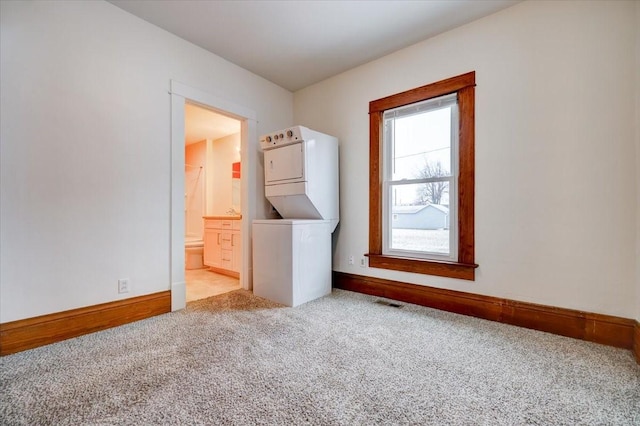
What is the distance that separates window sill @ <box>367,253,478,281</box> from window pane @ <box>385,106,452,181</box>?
847 millimetres

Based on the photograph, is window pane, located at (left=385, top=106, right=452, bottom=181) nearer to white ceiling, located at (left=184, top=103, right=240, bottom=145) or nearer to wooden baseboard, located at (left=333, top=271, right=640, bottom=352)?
wooden baseboard, located at (left=333, top=271, right=640, bottom=352)

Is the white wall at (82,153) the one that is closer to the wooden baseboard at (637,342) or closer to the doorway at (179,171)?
the doorway at (179,171)

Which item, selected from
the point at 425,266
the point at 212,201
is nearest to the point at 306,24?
the point at 425,266

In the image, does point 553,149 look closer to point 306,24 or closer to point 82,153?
point 306,24

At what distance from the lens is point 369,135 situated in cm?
307

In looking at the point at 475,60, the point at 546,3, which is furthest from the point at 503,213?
the point at 546,3

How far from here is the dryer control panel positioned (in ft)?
9.23

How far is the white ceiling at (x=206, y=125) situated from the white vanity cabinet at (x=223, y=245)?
1.53m

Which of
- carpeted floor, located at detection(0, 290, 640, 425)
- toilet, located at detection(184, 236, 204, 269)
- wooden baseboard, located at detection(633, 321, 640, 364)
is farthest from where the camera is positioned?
toilet, located at detection(184, 236, 204, 269)

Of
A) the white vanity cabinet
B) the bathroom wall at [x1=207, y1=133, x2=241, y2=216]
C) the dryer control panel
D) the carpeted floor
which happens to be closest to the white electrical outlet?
the carpeted floor

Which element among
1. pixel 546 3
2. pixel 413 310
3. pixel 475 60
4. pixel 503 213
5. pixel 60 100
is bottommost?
pixel 413 310

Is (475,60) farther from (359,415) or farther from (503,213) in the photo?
(359,415)

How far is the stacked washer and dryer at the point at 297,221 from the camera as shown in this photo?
2.71m

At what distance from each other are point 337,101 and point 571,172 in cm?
237
